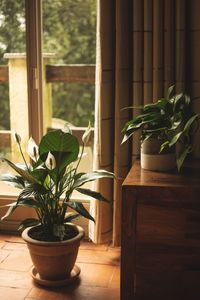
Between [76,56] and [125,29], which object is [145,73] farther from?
[76,56]

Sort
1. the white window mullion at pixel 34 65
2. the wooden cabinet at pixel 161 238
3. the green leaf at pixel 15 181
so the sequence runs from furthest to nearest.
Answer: the white window mullion at pixel 34 65, the green leaf at pixel 15 181, the wooden cabinet at pixel 161 238

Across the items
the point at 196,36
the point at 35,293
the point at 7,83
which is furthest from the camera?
the point at 7,83

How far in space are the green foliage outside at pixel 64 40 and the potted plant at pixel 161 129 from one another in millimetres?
1074

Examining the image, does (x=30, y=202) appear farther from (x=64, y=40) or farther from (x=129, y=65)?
(x=64, y=40)

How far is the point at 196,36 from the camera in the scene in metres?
2.20

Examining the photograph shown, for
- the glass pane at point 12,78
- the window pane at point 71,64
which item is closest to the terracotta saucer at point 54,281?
the glass pane at point 12,78

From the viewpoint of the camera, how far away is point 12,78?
9.23 ft

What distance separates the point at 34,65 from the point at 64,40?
4.03 ft

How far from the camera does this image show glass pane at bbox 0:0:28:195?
2.68 m

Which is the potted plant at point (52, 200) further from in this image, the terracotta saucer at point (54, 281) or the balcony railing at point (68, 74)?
the balcony railing at point (68, 74)

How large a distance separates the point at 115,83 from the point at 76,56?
64.2 inches

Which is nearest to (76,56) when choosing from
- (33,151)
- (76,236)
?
(33,151)

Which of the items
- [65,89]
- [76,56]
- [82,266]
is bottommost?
[82,266]

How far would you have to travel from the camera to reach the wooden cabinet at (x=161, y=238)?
5.72ft
